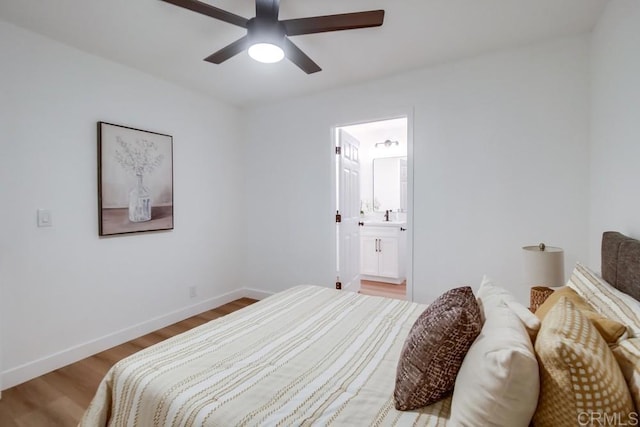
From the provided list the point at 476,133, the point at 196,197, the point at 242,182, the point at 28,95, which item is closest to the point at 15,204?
the point at 28,95

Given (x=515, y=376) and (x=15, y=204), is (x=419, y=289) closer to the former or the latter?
(x=515, y=376)

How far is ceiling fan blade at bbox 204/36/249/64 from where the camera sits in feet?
6.20

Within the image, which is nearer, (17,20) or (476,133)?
(17,20)

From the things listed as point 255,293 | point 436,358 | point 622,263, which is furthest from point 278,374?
point 255,293

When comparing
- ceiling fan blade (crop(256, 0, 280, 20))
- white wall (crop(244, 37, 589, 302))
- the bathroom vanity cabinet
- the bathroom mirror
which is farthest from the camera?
the bathroom mirror

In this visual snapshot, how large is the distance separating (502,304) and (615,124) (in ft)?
5.01

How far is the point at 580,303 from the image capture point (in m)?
1.21

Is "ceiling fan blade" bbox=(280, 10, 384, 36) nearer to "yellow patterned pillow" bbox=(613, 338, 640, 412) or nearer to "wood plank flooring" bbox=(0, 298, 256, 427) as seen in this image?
"yellow patterned pillow" bbox=(613, 338, 640, 412)

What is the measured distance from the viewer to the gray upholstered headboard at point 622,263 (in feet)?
3.92

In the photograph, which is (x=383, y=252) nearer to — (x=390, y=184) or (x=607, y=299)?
(x=390, y=184)

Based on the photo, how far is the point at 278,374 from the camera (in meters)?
1.19

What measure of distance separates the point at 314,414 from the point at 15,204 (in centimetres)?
254

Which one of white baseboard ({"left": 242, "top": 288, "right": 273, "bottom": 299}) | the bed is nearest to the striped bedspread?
the bed

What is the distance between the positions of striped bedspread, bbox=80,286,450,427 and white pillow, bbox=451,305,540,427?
0.18 metres
